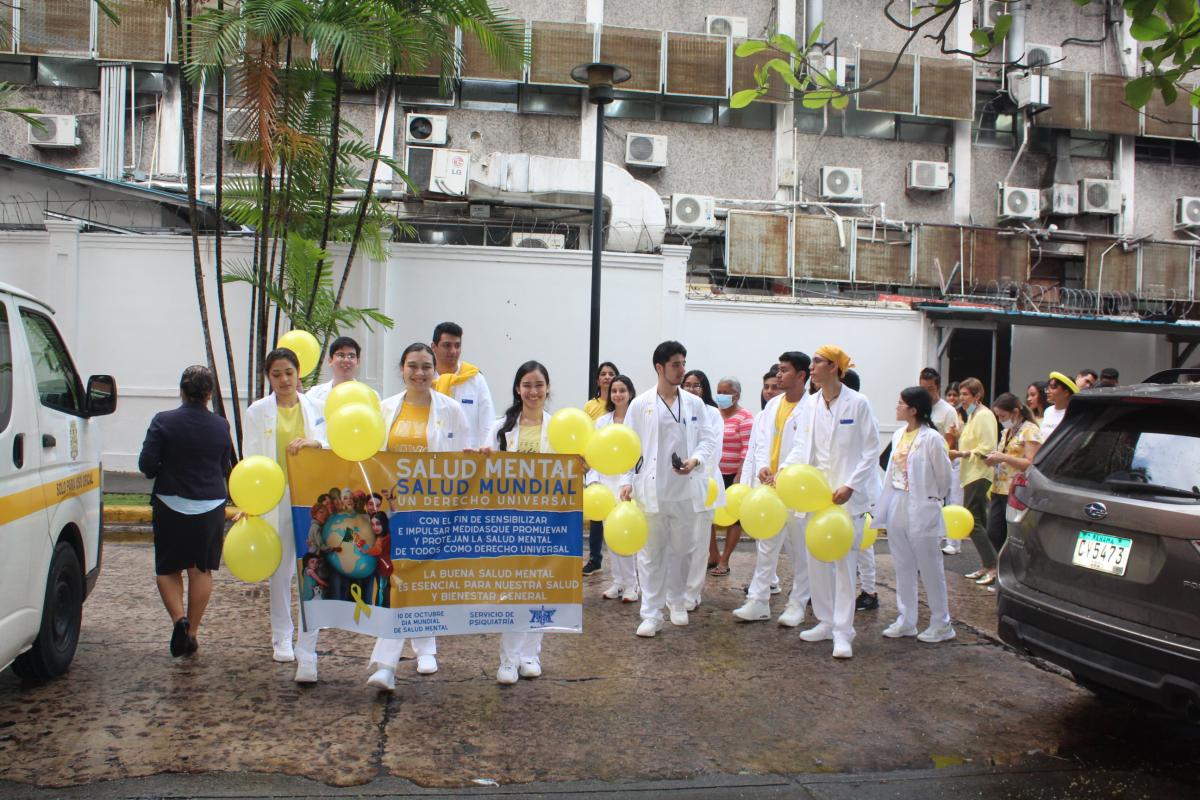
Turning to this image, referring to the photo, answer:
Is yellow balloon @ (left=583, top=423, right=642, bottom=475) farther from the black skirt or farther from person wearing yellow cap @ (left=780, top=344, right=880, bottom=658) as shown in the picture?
the black skirt

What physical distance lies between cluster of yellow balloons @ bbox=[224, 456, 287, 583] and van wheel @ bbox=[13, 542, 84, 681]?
2.81 feet

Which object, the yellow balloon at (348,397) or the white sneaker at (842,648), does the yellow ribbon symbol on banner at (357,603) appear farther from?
the white sneaker at (842,648)

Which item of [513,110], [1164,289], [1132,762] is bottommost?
[1132,762]

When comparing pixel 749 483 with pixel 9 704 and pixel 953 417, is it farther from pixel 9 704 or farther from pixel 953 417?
pixel 9 704

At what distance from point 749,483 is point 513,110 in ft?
45.4

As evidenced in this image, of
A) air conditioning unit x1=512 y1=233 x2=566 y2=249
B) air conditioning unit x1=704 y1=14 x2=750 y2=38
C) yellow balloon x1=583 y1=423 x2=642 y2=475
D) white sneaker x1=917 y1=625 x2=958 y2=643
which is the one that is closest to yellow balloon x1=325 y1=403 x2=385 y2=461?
yellow balloon x1=583 y1=423 x2=642 y2=475

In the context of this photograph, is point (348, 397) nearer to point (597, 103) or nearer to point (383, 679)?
point (383, 679)

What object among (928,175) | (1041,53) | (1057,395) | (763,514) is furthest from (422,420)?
(1041,53)

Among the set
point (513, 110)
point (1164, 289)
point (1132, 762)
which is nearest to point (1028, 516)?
point (1132, 762)

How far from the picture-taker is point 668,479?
6414mm

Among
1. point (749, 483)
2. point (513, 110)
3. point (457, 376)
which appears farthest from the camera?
point (513, 110)

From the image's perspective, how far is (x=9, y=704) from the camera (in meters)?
4.57

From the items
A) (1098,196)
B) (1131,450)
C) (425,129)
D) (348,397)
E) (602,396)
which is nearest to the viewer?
(1131,450)

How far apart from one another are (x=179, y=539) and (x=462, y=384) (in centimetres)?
186
